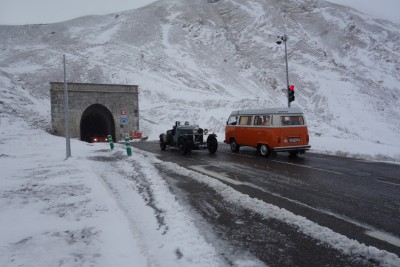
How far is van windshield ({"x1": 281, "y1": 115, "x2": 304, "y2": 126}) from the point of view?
44.2 feet

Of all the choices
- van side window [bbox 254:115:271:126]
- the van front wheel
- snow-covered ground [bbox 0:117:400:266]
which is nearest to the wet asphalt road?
snow-covered ground [bbox 0:117:400:266]

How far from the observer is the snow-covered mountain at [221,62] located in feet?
139

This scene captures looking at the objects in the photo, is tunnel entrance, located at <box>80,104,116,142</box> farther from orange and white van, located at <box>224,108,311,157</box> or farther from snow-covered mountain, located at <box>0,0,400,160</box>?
orange and white van, located at <box>224,108,311,157</box>

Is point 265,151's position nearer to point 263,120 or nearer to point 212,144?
point 263,120

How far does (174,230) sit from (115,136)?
102ft

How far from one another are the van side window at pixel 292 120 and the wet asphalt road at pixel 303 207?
10.4ft

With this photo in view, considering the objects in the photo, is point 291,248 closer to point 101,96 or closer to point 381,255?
point 381,255

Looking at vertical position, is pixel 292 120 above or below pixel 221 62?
below

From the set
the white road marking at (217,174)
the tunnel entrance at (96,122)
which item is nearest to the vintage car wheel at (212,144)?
Answer: the white road marking at (217,174)

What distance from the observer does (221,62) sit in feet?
238

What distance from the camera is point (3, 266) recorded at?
11.4ft

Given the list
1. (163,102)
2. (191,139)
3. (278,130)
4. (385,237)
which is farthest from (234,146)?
(163,102)

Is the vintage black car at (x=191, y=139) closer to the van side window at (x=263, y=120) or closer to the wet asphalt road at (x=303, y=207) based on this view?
the van side window at (x=263, y=120)

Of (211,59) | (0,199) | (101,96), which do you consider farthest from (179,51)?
(0,199)
